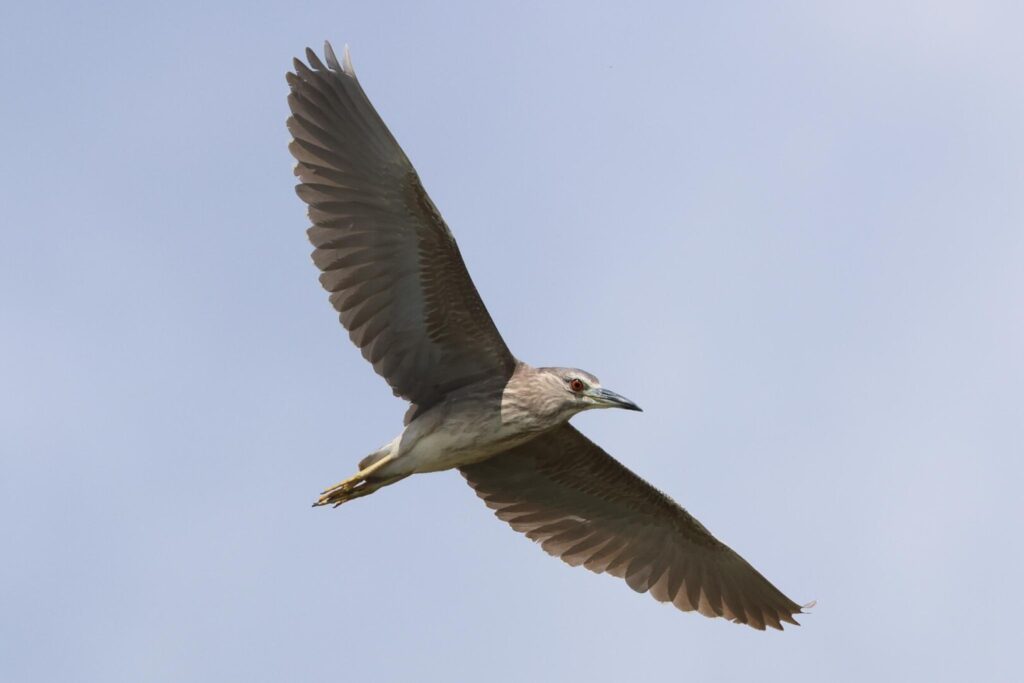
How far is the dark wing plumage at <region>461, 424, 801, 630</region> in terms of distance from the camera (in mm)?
13898

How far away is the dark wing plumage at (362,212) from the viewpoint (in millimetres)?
12461

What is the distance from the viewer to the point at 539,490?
14047 mm

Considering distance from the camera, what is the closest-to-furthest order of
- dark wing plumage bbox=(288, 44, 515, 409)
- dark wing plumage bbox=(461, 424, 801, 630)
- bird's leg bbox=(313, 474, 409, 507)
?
dark wing plumage bbox=(288, 44, 515, 409) → bird's leg bbox=(313, 474, 409, 507) → dark wing plumage bbox=(461, 424, 801, 630)

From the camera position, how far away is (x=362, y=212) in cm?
1254

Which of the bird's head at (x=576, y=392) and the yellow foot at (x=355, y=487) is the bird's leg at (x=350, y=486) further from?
the bird's head at (x=576, y=392)

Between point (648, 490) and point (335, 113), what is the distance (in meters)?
4.28

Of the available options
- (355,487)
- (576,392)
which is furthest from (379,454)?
(576,392)

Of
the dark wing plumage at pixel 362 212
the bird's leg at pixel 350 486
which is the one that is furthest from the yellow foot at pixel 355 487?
the dark wing plumage at pixel 362 212

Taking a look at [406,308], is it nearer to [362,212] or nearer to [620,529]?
[362,212]

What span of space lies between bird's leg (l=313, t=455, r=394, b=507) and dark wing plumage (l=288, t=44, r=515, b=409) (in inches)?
43.9

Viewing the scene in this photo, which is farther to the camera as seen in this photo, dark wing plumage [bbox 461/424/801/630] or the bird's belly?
dark wing plumage [bbox 461/424/801/630]

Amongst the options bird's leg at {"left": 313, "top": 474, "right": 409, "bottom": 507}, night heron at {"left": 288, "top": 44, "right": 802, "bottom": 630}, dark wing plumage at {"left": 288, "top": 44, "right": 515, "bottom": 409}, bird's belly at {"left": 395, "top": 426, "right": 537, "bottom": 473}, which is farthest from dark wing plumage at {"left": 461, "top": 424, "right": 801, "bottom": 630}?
dark wing plumage at {"left": 288, "top": 44, "right": 515, "bottom": 409}

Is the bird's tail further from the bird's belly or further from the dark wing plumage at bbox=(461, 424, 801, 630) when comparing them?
the dark wing plumage at bbox=(461, 424, 801, 630)

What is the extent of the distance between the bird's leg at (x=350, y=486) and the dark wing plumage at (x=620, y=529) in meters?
1.50
